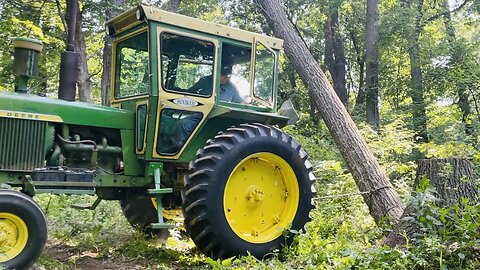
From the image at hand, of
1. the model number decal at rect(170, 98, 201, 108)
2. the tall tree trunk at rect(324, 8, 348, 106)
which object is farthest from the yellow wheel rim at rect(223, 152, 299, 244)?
the tall tree trunk at rect(324, 8, 348, 106)

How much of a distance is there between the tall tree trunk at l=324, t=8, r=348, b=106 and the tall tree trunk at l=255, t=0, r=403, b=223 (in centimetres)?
1043

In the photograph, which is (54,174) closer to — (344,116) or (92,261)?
(92,261)

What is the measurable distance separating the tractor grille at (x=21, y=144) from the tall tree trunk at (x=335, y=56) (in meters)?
15.2

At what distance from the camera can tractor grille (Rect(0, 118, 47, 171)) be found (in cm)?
431

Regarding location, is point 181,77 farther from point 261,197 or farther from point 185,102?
point 261,197

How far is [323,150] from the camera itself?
40.7 feet

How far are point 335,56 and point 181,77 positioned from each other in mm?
14760

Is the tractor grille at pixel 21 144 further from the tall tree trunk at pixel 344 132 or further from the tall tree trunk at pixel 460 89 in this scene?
the tall tree trunk at pixel 460 89

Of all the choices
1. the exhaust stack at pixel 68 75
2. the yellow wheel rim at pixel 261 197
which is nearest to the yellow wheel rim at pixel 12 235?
the exhaust stack at pixel 68 75

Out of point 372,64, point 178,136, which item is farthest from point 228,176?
point 372,64

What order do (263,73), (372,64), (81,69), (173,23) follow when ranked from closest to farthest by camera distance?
(173,23) < (263,73) < (81,69) < (372,64)

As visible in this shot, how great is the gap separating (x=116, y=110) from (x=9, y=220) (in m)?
1.73

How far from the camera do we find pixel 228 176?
4.66 metres

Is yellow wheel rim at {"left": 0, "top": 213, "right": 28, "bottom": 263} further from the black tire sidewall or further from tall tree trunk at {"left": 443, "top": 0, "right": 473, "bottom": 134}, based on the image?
tall tree trunk at {"left": 443, "top": 0, "right": 473, "bottom": 134}
